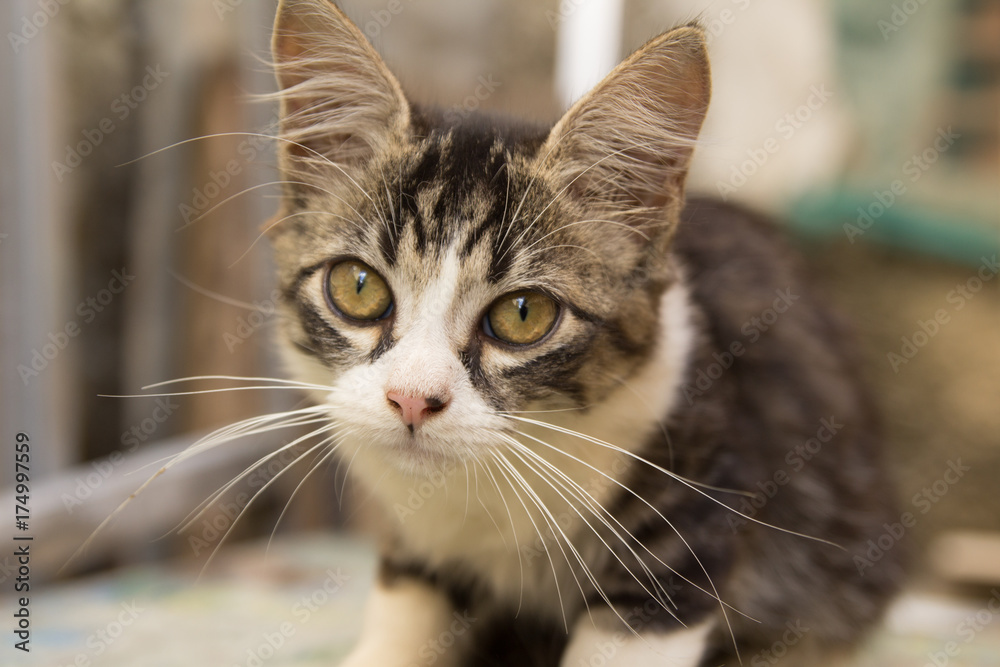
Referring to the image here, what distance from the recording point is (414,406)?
108 cm

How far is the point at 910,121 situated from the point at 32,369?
9.46 ft

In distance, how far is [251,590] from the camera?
6.54 ft

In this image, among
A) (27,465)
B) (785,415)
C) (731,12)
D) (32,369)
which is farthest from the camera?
(731,12)

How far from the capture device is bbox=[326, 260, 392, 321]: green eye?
4.05 ft

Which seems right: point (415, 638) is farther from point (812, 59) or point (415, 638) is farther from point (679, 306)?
point (812, 59)

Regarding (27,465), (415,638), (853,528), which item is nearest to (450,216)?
(415,638)
